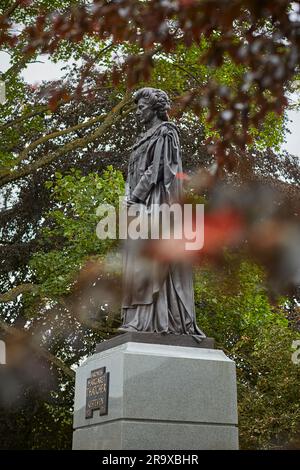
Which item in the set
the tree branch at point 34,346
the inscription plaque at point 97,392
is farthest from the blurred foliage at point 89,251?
the inscription plaque at point 97,392

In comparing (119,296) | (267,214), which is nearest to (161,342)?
(267,214)

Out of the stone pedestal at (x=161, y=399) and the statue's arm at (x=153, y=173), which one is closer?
the stone pedestal at (x=161, y=399)

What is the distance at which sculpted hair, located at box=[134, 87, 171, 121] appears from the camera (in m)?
7.76

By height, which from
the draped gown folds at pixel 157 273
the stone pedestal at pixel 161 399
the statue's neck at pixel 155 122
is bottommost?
the stone pedestal at pixel 161 399

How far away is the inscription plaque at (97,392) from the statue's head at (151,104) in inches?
117

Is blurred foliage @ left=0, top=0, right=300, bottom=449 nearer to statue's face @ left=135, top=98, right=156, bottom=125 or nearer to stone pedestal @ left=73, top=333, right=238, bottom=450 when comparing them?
statue's face @ left=135, top=98, right=156, bottom=125

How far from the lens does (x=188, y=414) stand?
630cm

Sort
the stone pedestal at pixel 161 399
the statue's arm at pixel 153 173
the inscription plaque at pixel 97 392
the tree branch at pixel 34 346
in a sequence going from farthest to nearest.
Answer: the tree branch at pixel 34 346, the statue's arm at pixel 153 173, the inscription plaque at pixel 97 392, the stone pedestal at pixel 161 399

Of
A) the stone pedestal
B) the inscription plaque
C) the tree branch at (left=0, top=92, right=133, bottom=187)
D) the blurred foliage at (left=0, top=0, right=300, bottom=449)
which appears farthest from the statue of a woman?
the tree branch at (left=0, top=92, right=133, bottom=187)

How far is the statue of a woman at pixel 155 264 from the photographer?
6.93 meters

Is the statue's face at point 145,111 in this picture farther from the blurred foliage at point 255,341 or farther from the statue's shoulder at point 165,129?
the blurred foliage at point 255,341

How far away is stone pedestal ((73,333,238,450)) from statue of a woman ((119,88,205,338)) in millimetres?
264

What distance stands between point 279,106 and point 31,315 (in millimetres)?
13330
